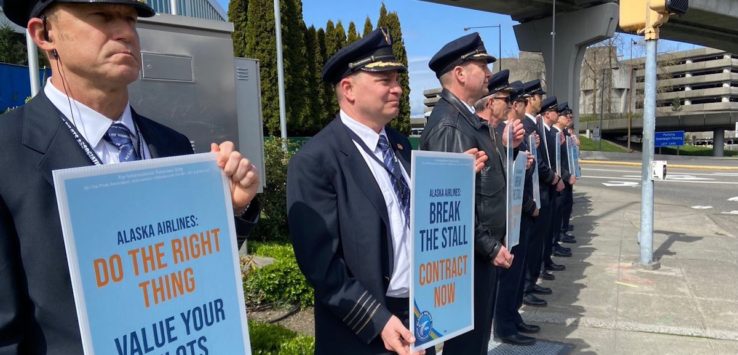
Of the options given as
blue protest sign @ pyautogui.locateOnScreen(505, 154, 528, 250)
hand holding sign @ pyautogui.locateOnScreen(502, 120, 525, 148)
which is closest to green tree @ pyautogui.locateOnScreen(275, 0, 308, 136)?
blue protest sign @ pyautogui.locateOnScreen(505, 154, 528, 250)

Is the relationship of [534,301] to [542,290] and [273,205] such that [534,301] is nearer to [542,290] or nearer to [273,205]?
[542,290]

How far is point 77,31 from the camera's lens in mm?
1323

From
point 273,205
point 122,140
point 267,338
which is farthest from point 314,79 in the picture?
point 122,140

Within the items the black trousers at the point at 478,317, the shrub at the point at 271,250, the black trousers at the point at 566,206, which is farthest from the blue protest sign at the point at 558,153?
the black trousers at the point at 478,317

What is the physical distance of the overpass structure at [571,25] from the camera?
22.1 meters

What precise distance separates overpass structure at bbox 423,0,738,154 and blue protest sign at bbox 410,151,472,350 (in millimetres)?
18998

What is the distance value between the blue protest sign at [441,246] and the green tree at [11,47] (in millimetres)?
21415

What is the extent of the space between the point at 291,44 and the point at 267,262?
17.7 metres

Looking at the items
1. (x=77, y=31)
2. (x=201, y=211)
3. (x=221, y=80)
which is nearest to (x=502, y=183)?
(x=201, y=211)

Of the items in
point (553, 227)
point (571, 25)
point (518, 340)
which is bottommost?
point (518, 340)

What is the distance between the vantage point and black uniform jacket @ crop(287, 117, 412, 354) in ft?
6.36

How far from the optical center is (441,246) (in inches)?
82.2

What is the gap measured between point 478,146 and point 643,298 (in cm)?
346

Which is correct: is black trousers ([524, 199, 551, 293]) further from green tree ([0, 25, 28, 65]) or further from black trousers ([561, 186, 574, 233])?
green tree ([0, 25, 28, 65])
